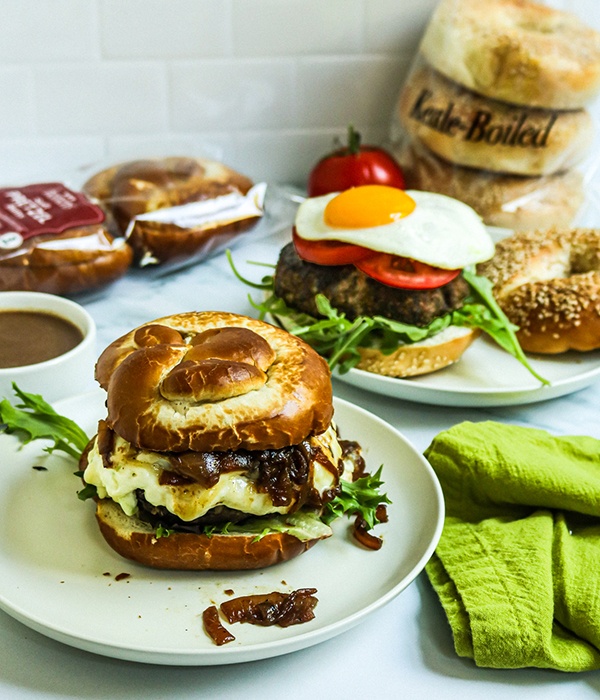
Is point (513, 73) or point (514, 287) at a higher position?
point (513, 73)

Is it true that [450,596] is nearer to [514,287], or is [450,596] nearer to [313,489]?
[313,489]

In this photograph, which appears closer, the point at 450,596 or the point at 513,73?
the point at 450,596

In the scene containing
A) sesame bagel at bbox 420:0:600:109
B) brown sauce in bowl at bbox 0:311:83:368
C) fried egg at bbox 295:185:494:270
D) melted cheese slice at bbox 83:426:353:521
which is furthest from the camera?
sesame bagel at bbox 420:0:600:109

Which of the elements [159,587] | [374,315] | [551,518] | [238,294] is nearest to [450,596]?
[551,518]

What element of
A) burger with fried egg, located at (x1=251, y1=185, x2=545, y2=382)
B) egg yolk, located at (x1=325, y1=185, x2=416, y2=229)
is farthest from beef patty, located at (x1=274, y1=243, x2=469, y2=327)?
egg yolk, located at (x1=325, y1=185, x2=416, y2=229)

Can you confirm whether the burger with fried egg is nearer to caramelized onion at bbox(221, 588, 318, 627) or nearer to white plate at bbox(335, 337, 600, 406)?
white plate at bbox(335, 337, 600, 406)
